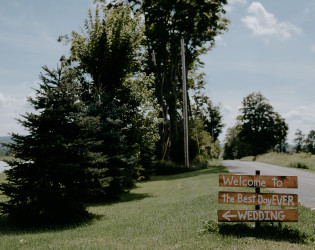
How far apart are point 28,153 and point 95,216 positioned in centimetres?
299

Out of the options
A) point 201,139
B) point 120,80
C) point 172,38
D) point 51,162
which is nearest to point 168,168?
point 201,139

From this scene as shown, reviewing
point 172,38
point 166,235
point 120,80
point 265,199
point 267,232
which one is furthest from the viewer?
point 172,38

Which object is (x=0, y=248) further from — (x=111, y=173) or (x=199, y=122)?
(x=199, y=122)

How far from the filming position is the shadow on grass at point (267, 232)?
19.4 feet

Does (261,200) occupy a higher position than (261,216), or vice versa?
(261,200)

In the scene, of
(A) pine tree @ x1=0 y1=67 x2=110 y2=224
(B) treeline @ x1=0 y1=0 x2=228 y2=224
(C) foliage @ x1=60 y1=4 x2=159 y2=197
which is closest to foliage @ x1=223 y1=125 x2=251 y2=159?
(B) treeline @ x1=0 y1=0 x2=228 y2=224

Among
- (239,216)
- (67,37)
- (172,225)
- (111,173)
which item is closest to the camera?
(239,216)

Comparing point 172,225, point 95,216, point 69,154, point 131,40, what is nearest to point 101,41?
point 131,40

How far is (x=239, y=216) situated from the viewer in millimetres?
6426

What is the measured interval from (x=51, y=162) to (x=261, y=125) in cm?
7544

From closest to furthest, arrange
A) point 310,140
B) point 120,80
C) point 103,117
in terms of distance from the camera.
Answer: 1. point 103,117
2. point 120,80
3. point 310,140

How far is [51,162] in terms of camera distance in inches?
332

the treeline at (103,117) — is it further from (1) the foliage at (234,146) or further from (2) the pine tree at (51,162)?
(1) the foliage at (234,146)

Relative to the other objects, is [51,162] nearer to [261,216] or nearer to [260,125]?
[261,216]
